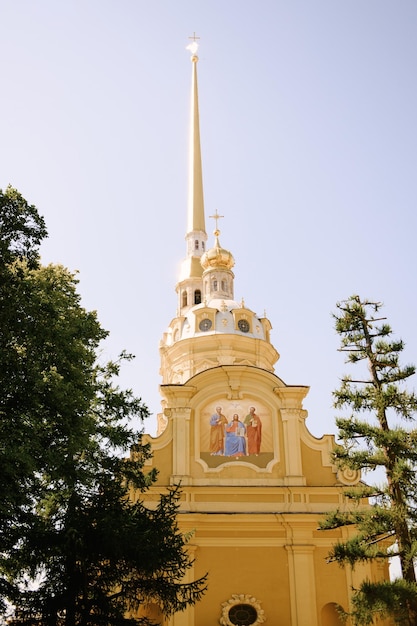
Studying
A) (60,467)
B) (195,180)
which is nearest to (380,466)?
(60,467)

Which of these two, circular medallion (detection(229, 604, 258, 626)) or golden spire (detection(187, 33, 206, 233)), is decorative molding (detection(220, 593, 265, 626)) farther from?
golden spire (detection(187, 33, 206, 233))

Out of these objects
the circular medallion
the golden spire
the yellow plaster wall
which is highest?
the golden spire

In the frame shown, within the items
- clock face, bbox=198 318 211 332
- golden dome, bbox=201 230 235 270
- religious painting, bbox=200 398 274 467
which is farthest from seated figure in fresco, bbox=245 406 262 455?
golden dome, bbox=201 230 235 270

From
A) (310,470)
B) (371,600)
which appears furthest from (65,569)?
(310,470)

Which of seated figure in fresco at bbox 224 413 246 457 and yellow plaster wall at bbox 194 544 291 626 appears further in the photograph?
seated figure in fresco at bbox 224 413 246 457

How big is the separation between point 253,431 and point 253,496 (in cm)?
234

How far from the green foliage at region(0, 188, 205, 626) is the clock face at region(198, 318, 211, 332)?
20650 mm

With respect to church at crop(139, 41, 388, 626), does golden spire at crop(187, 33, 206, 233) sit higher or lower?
higher

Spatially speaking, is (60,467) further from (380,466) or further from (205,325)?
(205,325)

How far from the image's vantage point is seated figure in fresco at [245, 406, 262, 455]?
2556 cm

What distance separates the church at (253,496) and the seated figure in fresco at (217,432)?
36 mm

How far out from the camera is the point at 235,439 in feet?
84.2

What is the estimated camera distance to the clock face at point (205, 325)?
3794 cm

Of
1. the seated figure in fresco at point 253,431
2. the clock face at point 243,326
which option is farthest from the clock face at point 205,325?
the seated figure in fresco at point 253,431
